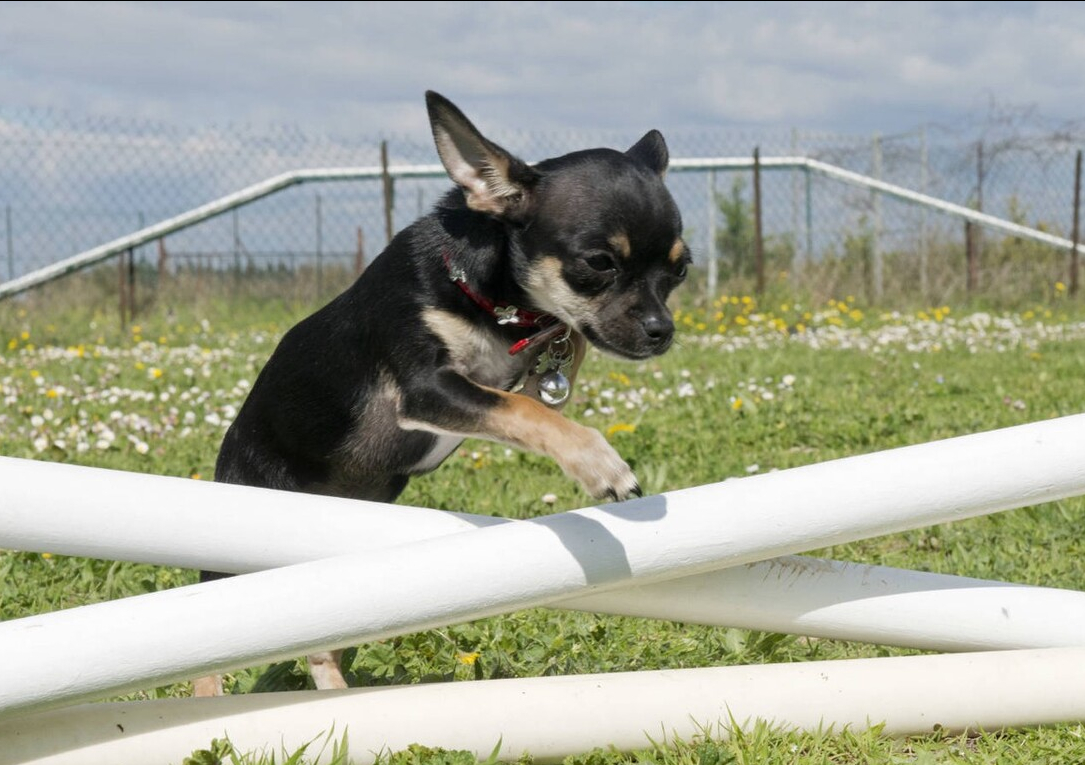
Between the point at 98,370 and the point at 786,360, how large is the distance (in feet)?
18.3

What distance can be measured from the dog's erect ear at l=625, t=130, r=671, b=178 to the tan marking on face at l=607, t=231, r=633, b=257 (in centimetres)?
49

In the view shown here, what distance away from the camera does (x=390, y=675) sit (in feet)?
10.3

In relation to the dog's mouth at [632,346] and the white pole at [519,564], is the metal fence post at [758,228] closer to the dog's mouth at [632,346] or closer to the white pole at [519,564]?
the dog's mouth at [632,346]

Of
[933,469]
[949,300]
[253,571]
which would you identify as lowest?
[949,300]

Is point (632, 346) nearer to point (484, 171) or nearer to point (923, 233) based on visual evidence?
point (484, 171)

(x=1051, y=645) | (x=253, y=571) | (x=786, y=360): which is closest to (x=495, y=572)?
(x=253, y=571)

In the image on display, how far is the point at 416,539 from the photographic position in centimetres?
260

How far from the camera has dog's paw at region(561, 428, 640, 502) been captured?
2451 mm

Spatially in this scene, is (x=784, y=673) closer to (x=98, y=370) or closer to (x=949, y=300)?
(x=98, y=370)

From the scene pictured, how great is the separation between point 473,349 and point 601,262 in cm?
41

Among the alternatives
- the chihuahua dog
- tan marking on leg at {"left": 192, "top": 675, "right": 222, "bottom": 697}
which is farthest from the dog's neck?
tan marking on leg at {"left": 192, "top": 675, "right": 222, "bottom": 697}

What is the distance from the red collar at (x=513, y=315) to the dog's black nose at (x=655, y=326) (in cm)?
28

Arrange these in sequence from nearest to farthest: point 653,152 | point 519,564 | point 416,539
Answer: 1. point 519,564
2. point 416,539
3. point 653,152

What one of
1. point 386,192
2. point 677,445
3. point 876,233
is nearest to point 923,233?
point 876,233
